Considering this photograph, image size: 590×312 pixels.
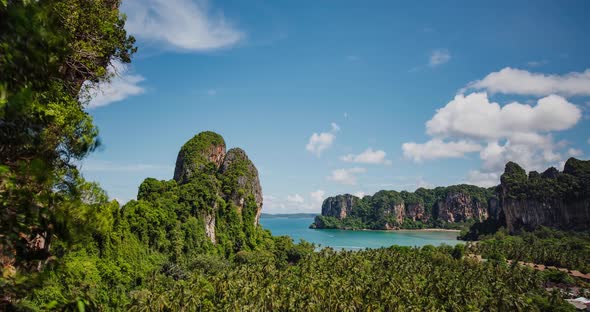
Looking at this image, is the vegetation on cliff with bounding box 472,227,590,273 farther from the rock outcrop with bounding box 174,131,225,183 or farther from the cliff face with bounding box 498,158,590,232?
the rock outcrop with bounding box 174,131,225,183

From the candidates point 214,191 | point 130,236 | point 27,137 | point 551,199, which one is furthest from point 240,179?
point 551,199

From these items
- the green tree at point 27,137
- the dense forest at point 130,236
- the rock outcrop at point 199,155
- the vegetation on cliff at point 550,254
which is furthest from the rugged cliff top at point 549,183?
the green tree at point 27,137

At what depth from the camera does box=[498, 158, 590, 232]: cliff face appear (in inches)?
4960

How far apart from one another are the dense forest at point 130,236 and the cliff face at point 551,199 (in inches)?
3045

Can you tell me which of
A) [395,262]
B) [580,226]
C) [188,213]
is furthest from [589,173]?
[188,213]

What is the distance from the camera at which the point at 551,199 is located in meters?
132

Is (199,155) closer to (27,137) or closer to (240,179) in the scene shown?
(240,179)

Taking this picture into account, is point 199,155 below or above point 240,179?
above

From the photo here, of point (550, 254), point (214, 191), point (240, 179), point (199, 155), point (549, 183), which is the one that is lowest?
point (550, 254)

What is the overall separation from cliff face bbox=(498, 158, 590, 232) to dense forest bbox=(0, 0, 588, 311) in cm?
7735

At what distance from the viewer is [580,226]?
12325 cm

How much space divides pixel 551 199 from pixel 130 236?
474 feet

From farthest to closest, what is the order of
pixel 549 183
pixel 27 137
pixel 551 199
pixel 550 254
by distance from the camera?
pixel 549 183, pixel 551 199, pixel 550 254, pixel 27 137

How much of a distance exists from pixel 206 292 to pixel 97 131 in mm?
32780
